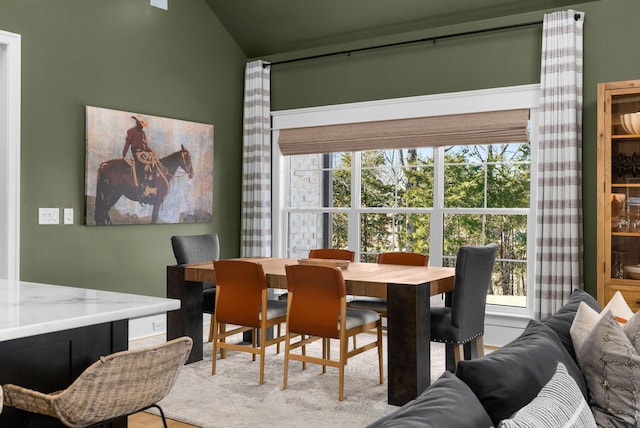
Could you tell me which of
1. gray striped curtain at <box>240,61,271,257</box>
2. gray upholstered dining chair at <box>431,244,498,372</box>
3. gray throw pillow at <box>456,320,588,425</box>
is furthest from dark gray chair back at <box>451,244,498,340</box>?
gray striped curtain at <box>240,61,271,257</box>

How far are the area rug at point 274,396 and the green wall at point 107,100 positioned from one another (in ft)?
4.73

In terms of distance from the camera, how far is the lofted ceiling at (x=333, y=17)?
17.6 ft

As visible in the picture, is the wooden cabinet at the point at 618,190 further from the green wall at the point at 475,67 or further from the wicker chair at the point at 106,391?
the wicker chair at the point at 106,391

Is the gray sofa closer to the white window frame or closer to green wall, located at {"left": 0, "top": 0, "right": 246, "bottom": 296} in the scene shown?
the white window frame

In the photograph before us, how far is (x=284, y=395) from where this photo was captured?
385 cm

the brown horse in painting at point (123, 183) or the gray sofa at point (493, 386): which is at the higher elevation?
the brown horse in painting at point (123, 183)

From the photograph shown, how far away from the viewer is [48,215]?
493 centimetres

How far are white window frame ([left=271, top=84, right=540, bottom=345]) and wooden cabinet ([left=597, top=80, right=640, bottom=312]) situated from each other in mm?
755

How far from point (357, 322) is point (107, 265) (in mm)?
2532

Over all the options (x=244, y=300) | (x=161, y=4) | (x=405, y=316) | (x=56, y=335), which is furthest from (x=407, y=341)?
(x=161, y=4)

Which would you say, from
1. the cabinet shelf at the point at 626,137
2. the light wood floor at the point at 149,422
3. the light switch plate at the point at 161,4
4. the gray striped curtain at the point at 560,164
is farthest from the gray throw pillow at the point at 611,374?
the light switch plate at the point at 161,4

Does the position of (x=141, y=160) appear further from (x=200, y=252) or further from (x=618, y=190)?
(x=618, y=190)

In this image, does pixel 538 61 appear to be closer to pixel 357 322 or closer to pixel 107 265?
pixel 357 322

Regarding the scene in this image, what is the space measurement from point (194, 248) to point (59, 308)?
296cm
